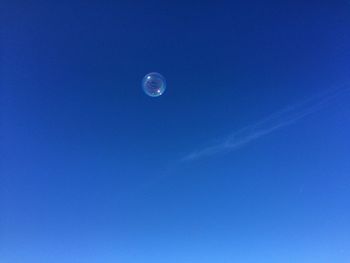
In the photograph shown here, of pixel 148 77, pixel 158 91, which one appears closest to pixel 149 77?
pixel 148 77

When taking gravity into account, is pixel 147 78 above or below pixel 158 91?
above

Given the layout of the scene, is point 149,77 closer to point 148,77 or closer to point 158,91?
point 148,77

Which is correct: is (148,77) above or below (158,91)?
above

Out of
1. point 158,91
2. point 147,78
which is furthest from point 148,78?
point 158,91

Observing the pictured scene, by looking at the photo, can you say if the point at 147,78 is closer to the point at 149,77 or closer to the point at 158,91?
the point at 149,77

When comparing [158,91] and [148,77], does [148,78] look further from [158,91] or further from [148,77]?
[158,91]

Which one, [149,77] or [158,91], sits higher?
[149,77]
